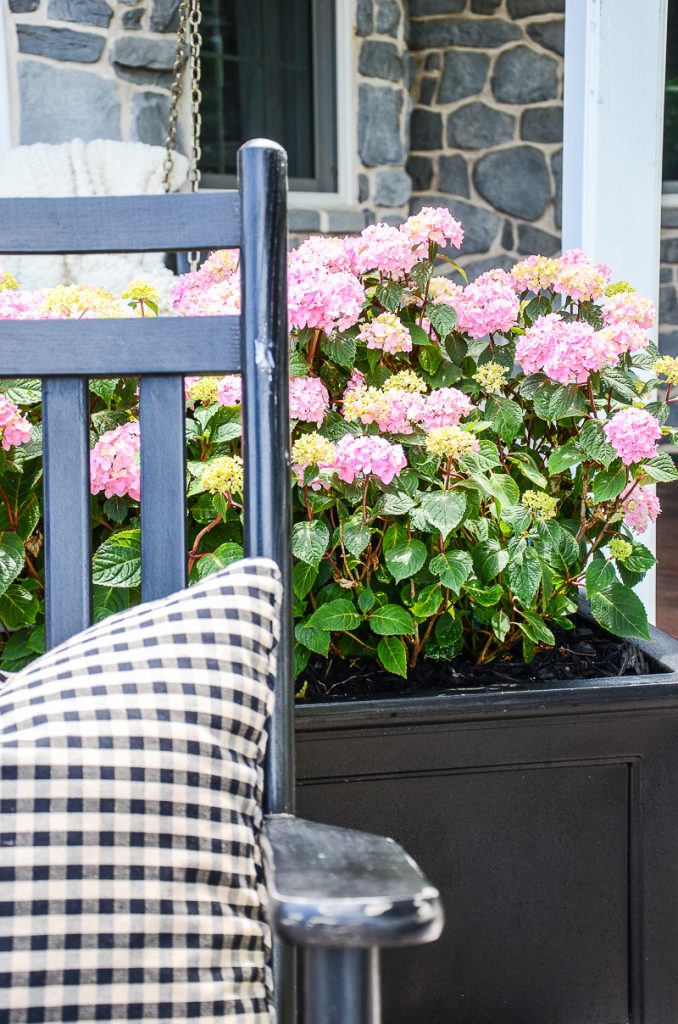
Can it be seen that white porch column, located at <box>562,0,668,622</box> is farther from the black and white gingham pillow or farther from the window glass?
the window glass

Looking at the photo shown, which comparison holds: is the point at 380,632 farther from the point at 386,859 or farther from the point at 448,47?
the point at 448,47

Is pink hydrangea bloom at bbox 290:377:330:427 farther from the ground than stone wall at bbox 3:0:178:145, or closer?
closer

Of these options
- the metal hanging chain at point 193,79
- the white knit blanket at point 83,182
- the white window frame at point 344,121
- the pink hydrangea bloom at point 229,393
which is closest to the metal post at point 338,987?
the pink hydrangea bloom at point 229,393

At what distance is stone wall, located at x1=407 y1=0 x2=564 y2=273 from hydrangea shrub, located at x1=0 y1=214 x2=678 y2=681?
13.3ft

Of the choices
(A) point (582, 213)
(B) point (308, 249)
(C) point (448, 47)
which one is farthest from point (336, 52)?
(B) point (308, 249)

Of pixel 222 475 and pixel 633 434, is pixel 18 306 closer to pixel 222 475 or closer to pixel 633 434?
pixel 222 475

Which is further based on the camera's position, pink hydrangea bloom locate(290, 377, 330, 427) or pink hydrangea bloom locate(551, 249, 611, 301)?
pink hydrangea bloom locate(551, 249, 611, 301)

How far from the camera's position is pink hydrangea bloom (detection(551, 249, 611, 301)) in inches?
49.1

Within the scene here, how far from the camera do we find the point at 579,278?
1.24 metres

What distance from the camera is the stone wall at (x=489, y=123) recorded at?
16.4 ft

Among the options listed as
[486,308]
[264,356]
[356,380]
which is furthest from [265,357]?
[486,308]

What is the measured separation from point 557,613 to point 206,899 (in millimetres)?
763

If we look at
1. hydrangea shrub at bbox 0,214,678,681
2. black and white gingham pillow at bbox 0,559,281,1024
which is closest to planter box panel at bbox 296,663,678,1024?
hydrangea shrub at bbox 0,214,678,681

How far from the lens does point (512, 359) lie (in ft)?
4.32
